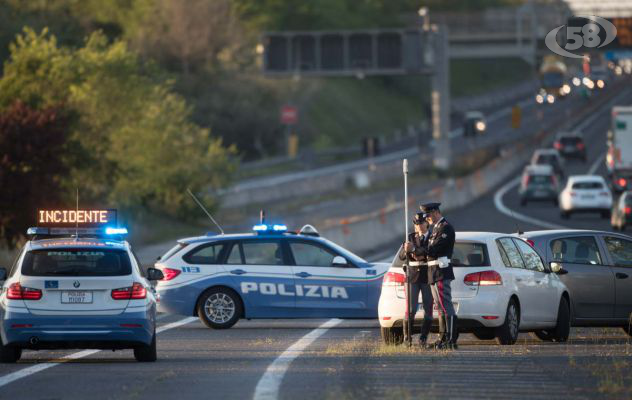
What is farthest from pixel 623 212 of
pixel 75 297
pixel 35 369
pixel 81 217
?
pixel 35 369

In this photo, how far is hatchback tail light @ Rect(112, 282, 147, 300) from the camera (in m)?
15.2

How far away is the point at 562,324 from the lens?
18.1 metres

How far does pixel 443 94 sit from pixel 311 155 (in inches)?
380

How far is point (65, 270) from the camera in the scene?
1530cm

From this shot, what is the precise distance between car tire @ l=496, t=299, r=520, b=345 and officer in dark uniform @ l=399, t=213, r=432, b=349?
0.94m

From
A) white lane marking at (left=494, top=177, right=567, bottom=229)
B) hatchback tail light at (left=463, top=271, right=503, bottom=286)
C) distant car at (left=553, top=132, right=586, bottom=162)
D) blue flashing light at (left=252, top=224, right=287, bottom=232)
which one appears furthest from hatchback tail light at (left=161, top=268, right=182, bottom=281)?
distant car at (left=553, top=132, right=586, bottom=162)

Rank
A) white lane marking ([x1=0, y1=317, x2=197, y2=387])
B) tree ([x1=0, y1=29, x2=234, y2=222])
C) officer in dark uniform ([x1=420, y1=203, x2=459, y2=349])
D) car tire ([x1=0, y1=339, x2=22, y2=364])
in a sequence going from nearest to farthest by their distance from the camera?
white lane marking ([x1=0, y1=317, x2=197, y2=387])
car tire ([x1=0, y1=339, x2=22, y2=364])
officer in dark uniform ([x1=420, y1=203, x2=459, y2=349])
tree ([x1=0, y1=29, x2=234, y2=222])

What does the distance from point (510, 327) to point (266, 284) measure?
4749 mm

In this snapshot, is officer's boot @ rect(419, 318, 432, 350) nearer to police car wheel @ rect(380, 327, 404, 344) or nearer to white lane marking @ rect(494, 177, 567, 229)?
police car wheel @ rect(380, 327, 404, 344)

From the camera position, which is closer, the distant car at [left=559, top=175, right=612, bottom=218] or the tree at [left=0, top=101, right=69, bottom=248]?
the tree at [left=0, top=101, right=69, bottom=248]

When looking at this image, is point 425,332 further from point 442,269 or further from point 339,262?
point 339,262

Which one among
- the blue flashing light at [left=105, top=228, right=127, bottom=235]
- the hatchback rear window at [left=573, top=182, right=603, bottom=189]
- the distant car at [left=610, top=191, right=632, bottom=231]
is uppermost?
the hatchback rear window at [left=573, top=182, right=603, bottom=189]

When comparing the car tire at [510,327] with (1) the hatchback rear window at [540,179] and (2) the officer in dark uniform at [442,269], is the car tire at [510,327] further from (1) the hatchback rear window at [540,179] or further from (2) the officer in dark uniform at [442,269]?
(1) the hatchback rear window at [540,179]

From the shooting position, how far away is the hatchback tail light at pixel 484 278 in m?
17.1
